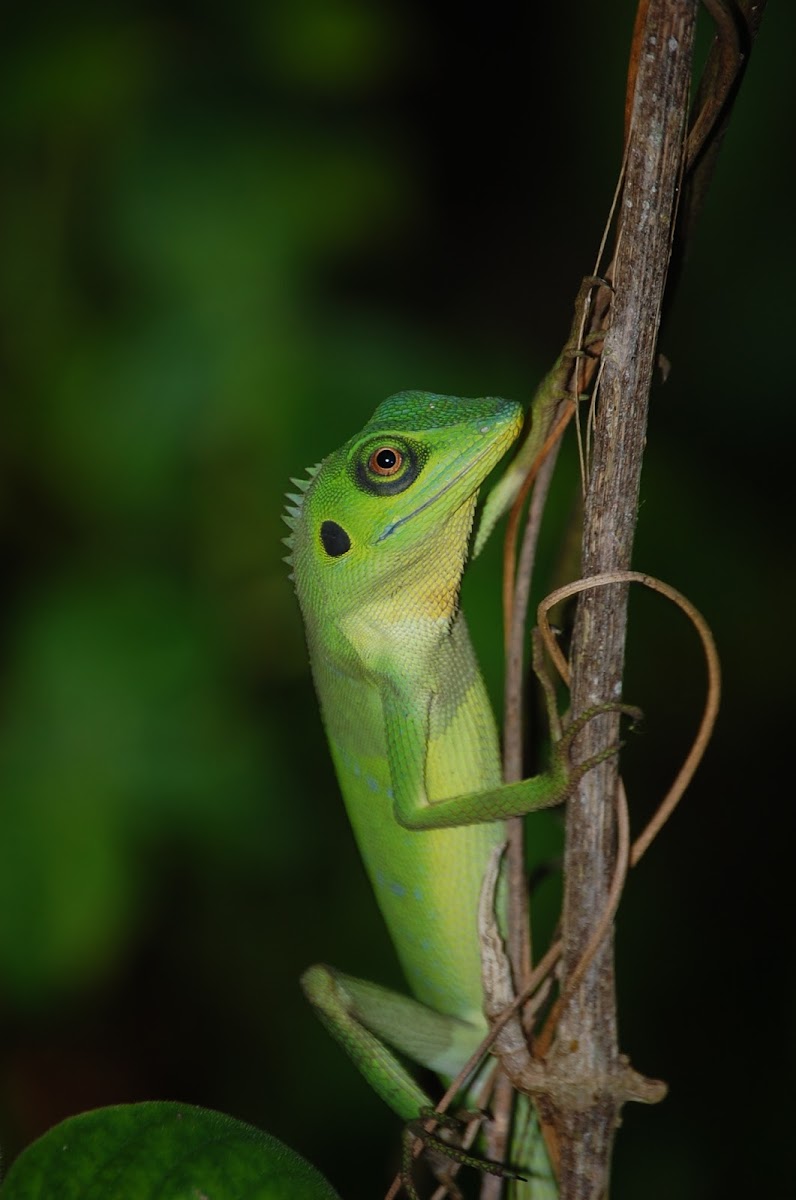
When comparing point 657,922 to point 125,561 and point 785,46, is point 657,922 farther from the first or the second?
point 785,46

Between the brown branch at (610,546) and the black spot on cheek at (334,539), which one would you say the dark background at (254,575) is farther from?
the brown branch at (610,546)

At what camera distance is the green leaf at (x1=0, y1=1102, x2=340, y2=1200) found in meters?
1.34

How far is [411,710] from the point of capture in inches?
80.4

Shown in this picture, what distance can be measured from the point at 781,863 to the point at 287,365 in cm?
219

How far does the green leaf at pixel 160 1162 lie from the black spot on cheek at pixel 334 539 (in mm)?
1003

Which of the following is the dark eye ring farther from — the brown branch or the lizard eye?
the brown branch

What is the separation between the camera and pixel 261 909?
11.5 feet

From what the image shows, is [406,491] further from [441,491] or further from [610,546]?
[610,546]

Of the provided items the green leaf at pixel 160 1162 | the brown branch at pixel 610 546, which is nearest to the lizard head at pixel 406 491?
the brown branch at pixel 610 546

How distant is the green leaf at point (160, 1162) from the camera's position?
1338 millimetres

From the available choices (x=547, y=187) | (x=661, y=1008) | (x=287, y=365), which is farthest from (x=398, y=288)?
(x=661, y=1008)

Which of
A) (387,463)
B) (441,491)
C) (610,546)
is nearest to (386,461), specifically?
(387,463)

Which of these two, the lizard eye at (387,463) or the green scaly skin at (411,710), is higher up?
the lizard eye at (387,463)

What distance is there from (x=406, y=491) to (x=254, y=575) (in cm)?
126
